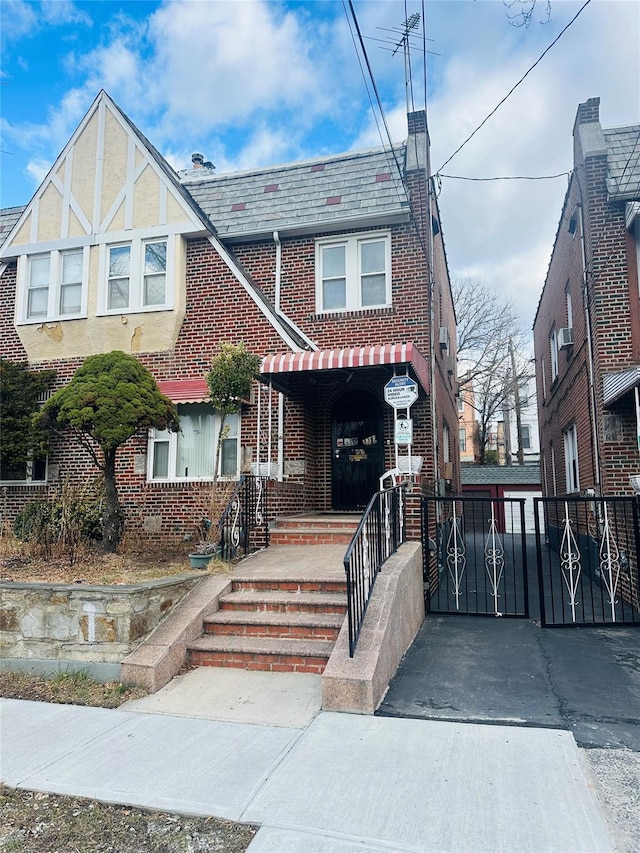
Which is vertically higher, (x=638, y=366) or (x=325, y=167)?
(x=325, y=167)

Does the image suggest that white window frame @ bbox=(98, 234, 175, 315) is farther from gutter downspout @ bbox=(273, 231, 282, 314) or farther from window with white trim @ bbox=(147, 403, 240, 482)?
window with white trim @ bbox=(147, 403, 240, 482)

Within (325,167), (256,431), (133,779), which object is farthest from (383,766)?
(325,167)

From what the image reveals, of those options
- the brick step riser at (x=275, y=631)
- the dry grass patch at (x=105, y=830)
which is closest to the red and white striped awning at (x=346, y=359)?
the brick step riser at (x=275, y=631)

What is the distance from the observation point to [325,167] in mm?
11562

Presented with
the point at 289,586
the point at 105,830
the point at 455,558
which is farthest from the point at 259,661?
the point at 455,558

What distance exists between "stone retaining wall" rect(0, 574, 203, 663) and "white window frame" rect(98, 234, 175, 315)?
21.6 feet

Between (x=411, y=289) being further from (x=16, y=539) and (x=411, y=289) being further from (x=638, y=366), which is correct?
(x=16, y=539)

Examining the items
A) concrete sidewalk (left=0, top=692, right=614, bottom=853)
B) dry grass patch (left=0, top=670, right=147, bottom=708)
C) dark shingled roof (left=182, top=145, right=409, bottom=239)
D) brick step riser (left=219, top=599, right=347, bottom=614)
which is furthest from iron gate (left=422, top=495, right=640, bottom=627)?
dark shingled roof (left=182, top=145, right=409, bottom=239)

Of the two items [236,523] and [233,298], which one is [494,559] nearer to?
[236,523]

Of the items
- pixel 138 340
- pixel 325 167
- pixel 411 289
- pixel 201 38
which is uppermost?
pixel 325 167

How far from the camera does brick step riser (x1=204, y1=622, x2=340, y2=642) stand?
5488 mm

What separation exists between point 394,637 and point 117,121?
37.4 feet

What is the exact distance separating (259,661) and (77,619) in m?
1.85

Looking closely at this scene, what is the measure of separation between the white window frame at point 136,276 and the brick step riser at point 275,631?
22.9 ft
